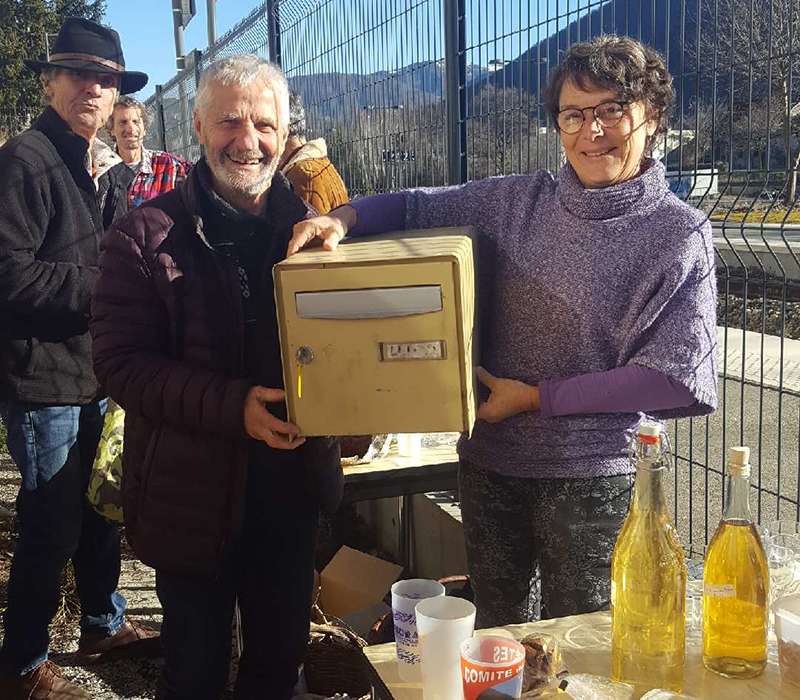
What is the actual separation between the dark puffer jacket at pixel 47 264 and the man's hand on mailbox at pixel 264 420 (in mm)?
1040

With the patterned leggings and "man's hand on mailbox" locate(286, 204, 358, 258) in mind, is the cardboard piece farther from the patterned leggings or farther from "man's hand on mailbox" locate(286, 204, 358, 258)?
"man's hand on mailbox" locate(286, 204, 358, 258)

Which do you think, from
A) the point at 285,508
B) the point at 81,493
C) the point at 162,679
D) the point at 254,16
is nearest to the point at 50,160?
the point at 81,493

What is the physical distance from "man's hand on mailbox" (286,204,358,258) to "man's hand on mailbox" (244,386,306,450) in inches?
11.2

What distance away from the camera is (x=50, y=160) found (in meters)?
2.59

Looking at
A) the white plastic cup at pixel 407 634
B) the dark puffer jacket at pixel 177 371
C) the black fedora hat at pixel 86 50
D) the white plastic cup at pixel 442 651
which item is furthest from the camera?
the black fedora hat at pixel 86 50

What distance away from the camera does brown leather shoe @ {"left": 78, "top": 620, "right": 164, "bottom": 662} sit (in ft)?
10.3

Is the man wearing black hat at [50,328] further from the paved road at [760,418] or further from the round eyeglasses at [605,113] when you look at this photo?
the paved road at [760,418]

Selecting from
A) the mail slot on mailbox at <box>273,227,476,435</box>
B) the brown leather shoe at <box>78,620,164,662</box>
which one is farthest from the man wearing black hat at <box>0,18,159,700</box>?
the mail slot on mailbox at <box>273,227,476,435</box>

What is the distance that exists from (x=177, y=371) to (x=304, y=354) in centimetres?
36

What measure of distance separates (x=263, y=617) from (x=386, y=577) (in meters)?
1.28

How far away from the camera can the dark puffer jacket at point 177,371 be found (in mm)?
1788

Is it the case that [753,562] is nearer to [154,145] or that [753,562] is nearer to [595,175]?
[595,175]

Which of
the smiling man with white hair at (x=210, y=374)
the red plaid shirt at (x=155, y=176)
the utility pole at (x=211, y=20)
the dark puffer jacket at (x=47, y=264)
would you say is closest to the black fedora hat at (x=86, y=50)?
the dark puffer jacket at (x=47, y=264)

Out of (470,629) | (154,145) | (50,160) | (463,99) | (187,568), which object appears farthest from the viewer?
(154,145)
